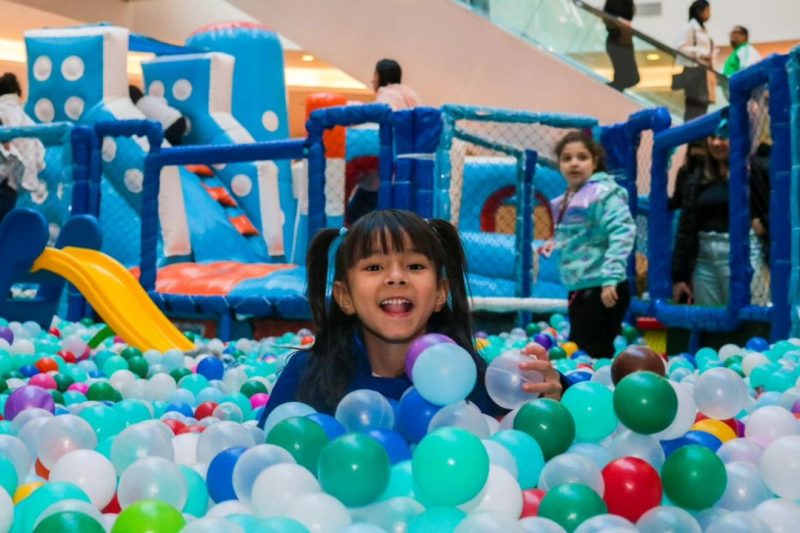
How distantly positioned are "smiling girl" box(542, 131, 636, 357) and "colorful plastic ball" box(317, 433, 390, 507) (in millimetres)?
2410

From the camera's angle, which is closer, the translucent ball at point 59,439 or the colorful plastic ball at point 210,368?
the translucent ball at point 59,439

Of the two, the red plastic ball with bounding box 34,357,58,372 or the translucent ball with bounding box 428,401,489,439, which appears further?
the red plastic ball with bounding box 34,357,58,372

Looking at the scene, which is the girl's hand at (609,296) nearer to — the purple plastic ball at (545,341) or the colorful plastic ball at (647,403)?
the purple plastic ball at (545,341)

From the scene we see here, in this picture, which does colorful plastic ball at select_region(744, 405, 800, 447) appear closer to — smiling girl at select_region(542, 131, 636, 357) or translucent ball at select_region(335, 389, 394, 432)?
translucent ball at select_region(335, 389, 394, 432)

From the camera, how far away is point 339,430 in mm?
1351

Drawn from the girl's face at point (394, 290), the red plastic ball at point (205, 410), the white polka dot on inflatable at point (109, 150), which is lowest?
the red plastic ball at point (205, 410)

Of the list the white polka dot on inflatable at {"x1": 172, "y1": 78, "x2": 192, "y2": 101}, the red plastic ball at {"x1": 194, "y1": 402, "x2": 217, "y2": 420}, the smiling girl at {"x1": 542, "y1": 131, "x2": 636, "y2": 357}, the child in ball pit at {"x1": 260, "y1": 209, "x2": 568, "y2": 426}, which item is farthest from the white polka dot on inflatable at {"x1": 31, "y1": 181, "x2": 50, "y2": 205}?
the child in ball pit at {"x1": 260, "y1": 209, "x2": 568, "y2": 426}

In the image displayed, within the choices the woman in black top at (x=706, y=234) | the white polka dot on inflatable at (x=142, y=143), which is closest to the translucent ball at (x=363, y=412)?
the woman in black top at (x=706, y=234)

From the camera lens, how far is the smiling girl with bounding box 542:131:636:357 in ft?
11.2

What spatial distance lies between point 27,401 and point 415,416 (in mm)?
943

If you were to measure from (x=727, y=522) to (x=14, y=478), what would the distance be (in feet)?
2.71

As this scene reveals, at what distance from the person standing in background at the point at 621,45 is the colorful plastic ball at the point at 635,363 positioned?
20.6 feet

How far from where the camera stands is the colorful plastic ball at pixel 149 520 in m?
0.98

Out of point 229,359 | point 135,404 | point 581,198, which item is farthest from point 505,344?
point 135,404
